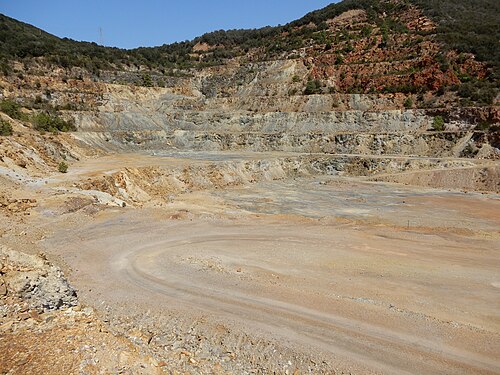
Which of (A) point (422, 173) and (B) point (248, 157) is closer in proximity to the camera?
(A) point (422, 173)

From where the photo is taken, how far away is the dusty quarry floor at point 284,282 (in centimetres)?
862

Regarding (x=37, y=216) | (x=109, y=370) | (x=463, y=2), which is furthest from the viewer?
(x=463, y=2)

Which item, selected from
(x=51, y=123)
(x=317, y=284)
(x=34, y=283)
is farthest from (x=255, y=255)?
(x=51, y=123)

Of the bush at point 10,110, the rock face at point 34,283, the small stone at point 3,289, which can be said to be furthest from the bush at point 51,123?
the small stone at point 3,289

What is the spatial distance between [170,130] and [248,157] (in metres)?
14.0

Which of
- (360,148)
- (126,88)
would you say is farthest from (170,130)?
(360,148)

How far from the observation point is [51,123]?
39.2m

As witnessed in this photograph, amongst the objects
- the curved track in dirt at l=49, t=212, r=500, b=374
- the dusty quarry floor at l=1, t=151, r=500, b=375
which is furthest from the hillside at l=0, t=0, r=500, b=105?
the curved track in dirt at l=49, t=212, r=500, b=374

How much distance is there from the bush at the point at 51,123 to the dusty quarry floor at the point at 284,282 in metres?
15.4

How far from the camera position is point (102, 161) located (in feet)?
114

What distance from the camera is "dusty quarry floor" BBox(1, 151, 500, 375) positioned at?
8.62 metres

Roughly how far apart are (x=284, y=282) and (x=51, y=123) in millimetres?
35771

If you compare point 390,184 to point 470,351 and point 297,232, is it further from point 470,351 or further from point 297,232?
point 470,351

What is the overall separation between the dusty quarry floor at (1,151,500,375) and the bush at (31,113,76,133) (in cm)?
1535
